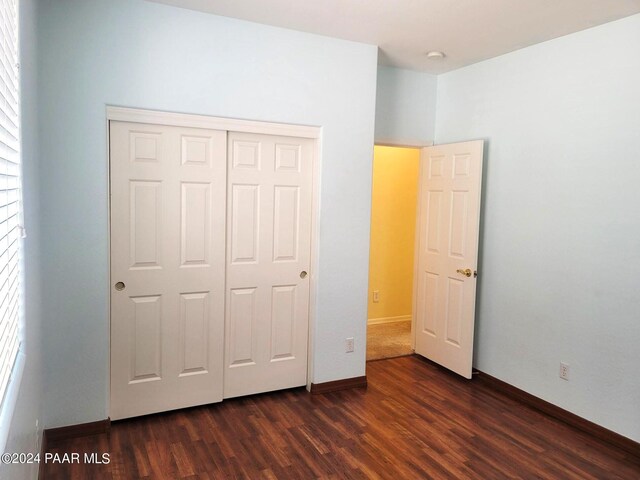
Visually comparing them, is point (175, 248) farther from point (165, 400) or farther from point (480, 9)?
point (480, 9)

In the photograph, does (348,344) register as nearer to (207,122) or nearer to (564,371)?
(564,371)

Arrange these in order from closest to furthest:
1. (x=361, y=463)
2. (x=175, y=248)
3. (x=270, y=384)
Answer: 1. (x=361, y=463)
2. (x=175, y=248)
3. (x=270, y=384)

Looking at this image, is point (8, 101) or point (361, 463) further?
point (361, 463)

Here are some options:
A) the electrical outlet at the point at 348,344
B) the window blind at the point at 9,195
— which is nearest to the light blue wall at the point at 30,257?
the window blind at the point at 9,195

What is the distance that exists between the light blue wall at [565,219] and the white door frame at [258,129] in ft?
4.87

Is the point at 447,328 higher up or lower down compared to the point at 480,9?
lower down

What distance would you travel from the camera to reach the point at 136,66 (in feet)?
9.63

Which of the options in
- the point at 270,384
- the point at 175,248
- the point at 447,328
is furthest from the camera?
the point at 447,328

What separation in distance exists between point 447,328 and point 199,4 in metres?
3.19

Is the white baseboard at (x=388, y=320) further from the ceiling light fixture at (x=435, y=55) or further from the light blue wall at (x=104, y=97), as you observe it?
the ceiling light fixture at (x=435, y=55)

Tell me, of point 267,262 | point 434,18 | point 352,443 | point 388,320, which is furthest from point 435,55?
point 388,320

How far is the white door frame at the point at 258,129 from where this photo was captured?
9.72ft

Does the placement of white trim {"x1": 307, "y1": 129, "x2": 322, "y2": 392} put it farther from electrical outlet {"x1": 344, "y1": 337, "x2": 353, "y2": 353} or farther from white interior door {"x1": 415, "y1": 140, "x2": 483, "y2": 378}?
white interior door {"x1": 415, "y1": 140, "x2": 483, "y2": 378}

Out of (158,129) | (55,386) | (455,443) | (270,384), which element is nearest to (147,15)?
(158,129)
